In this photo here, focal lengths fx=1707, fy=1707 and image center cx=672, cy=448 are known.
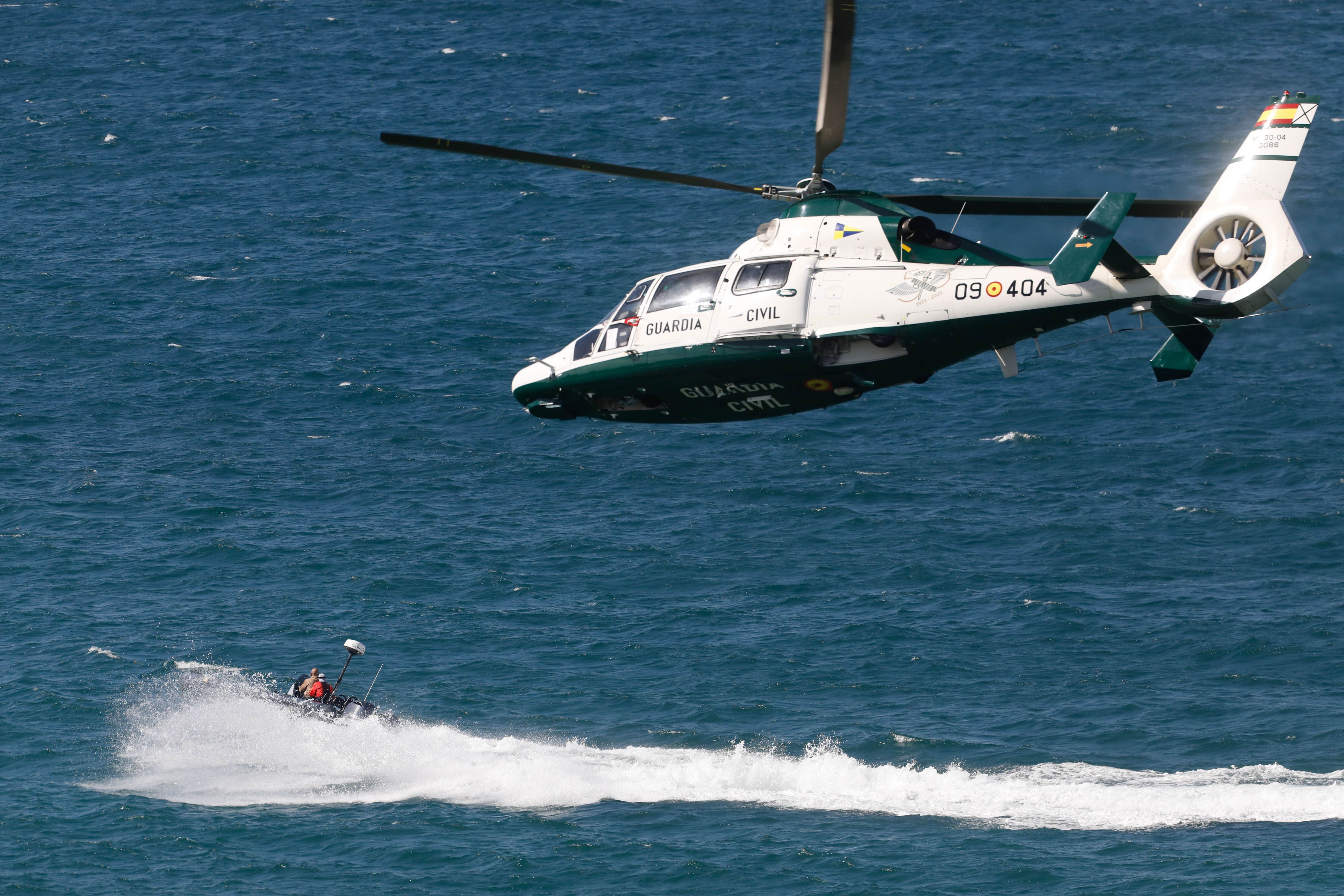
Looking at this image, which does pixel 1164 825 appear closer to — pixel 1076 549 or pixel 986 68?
pixel 1076 549

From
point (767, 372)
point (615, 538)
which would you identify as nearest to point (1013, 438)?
point (615, 538)

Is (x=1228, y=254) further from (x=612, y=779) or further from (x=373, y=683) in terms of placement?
(x=373, y=683)

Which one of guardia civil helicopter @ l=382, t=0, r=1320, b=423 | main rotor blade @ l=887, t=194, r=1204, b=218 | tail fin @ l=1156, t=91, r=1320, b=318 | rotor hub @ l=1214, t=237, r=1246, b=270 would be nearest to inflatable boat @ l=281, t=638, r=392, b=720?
guardia civil helicopter @ l=382, t=0, r=1320, b=423

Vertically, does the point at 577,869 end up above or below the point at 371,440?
below

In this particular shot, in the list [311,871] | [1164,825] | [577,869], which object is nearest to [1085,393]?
[1164,825]

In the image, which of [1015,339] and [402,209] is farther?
[402,209]

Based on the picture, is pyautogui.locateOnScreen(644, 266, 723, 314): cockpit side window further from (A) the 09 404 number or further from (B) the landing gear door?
(A) the 09 404 number
